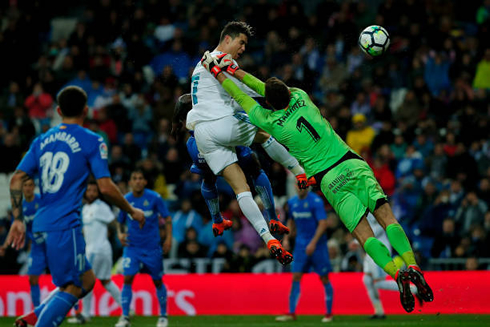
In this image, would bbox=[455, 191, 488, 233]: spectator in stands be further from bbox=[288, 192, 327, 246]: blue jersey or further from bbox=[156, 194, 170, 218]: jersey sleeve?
bbox=[156, 194, 170, 218]: jersey sleeve

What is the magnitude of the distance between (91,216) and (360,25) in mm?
9112

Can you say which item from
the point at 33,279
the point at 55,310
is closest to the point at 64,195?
the point at 55,310

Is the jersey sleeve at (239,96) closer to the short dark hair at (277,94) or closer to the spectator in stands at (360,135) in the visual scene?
the short dark hair at (277,94)

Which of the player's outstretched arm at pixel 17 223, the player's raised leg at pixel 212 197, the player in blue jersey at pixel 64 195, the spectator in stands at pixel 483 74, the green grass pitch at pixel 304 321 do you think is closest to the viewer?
the player in blue jersey at pixel 64 195

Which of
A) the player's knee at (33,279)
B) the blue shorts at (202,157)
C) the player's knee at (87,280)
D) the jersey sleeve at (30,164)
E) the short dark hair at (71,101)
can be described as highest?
the short dark hair at (71,101)

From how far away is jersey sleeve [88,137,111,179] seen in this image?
745 centimetres

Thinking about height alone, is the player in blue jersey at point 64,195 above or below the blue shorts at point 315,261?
above

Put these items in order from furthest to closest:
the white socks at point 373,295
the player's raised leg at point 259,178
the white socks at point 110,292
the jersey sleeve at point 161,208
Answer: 1. the white socks at point 110,292
2. the white socks at point 373,295
3. the jersey sleeve at point 161,208
4. the player's raised leg at point 259,178

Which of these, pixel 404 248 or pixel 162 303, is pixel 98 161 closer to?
pixel 404 248

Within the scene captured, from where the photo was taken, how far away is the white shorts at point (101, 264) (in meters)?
14.4

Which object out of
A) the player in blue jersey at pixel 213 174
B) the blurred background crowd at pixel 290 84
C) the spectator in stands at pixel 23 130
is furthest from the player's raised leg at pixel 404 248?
the spectator in stands at pixel 23 130

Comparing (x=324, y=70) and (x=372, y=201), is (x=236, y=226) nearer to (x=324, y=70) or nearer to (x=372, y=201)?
(x=324, y=70)

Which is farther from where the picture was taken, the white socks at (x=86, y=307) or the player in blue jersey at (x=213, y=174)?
the white socks at (x=86, y=307)

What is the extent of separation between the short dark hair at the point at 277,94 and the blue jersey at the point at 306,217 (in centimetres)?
568
